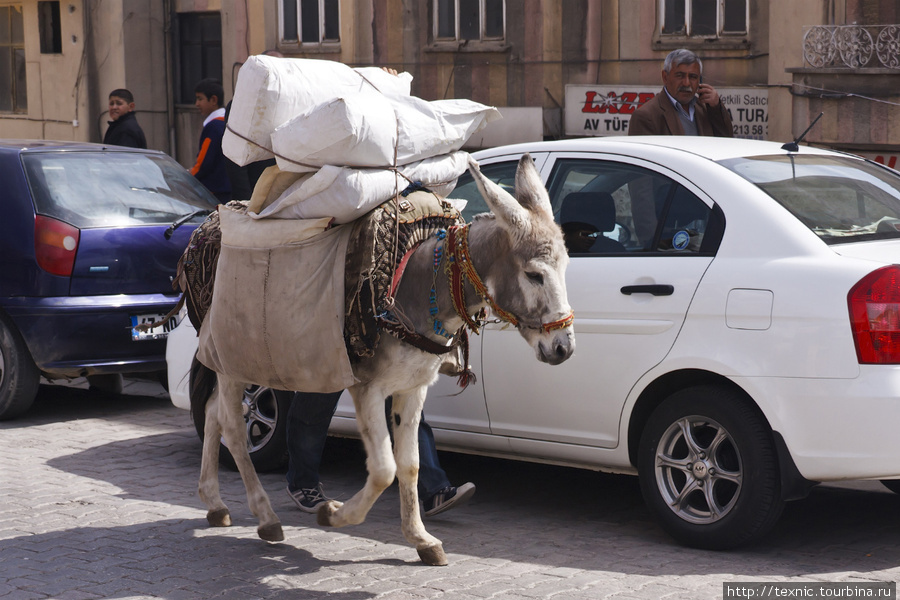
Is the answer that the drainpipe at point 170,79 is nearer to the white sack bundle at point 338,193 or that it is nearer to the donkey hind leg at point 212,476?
the donkey hind leg at point 212,476

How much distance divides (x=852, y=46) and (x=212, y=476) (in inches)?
476

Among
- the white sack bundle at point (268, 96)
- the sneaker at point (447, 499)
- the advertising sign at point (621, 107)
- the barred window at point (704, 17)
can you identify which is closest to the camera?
the white sack bundle at point (268, 96)

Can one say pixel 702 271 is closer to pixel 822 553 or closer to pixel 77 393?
pixel 822 553

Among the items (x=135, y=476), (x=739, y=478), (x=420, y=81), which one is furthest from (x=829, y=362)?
(x=420, y=81)

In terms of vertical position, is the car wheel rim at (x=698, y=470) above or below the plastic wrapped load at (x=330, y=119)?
below

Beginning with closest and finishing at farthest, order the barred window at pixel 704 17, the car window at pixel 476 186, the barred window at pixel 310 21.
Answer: the car window at pixel 476 186
the barred window at pixel 704 17
the barred window at pixel 310 21

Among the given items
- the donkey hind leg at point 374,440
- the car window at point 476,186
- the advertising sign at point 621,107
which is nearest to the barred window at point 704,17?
the advertising sign at point 621,107

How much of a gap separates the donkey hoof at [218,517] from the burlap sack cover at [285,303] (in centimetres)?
89

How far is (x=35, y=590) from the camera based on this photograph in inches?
198

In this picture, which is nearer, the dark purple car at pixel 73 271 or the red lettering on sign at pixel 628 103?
the dark purple car at pixel 73 271

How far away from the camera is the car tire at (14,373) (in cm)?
872

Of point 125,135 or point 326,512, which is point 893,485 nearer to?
point 326,512

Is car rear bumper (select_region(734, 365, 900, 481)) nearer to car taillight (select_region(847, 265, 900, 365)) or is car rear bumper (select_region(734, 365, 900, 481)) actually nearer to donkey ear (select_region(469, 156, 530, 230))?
car taillight (select_region(847, 265, 900, 365))

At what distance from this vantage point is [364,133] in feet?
16.9
